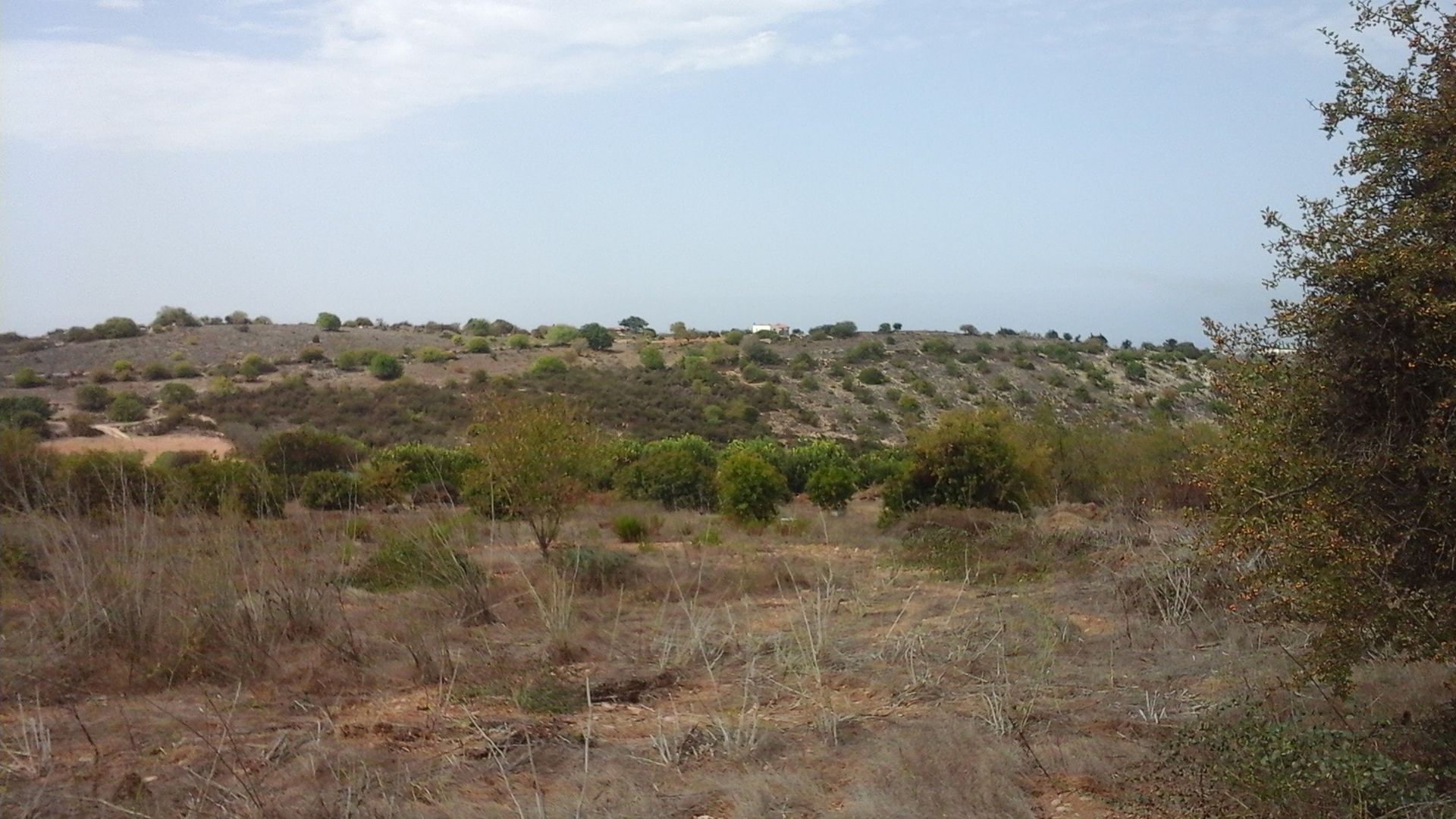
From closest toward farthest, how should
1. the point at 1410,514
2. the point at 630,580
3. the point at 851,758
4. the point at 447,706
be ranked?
the point at 1410,514 < the point at 851,758 < the point at 447,706 < the point at 630,580

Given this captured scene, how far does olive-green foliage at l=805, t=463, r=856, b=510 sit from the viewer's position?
27.2m

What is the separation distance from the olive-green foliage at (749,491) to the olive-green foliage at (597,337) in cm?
4247

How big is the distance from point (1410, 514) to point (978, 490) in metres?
18.1

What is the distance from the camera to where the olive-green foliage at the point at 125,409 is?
132 ft

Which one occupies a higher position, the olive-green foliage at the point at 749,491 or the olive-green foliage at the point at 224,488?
the olive-green foliage at the point at 224,488

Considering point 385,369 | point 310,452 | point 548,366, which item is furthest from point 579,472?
point 548,366

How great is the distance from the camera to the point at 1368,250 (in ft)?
17.7

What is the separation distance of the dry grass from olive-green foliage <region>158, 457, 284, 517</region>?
1.58 ft

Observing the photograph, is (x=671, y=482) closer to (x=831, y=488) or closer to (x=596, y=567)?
(x=831, y=488)

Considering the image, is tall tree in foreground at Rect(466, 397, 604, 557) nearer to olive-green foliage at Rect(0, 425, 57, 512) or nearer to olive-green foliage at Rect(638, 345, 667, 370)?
olive-green foliage at Rect(0, 425, 57, 512)

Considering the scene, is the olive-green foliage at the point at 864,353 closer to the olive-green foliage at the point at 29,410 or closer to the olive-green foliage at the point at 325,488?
the olive-green foliage at the point at 29,410

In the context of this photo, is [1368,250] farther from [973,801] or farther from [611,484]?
[611,484]

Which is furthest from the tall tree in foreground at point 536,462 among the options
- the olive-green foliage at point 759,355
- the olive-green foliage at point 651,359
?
the olive-green foliage at point 759,355

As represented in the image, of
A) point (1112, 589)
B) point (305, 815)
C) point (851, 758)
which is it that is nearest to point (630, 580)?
point (1112, 589)
